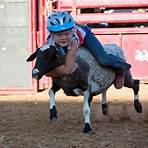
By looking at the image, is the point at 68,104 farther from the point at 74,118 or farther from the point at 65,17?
the point at 65,17

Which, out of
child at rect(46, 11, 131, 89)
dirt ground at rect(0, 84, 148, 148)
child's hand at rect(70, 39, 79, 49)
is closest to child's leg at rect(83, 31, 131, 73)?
child at rect(46, 11, 131, 89)

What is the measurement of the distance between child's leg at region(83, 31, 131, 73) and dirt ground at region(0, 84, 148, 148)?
2.22 feet

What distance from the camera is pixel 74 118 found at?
7.18 metres

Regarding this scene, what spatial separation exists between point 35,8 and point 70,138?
5124 millimetres

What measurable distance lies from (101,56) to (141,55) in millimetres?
4901

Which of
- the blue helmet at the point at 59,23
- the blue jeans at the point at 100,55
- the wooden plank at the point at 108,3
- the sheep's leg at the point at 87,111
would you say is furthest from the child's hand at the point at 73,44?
the wooden plank at the point at 108,3

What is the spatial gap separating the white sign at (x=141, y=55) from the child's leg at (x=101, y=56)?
15.2ft

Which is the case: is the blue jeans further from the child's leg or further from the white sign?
the white sign

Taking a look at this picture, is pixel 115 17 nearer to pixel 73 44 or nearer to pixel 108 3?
pixel 108 3

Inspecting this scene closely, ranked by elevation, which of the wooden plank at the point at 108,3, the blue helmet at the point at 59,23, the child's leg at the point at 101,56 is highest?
the blue helmet at the point at 59,23

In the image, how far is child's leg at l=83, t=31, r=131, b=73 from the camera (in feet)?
20.9

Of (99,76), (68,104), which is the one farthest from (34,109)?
(99,76)

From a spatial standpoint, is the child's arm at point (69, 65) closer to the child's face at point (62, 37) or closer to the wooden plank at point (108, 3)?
the child's face at point (62, 37)

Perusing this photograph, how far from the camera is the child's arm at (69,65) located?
5.87 metres
